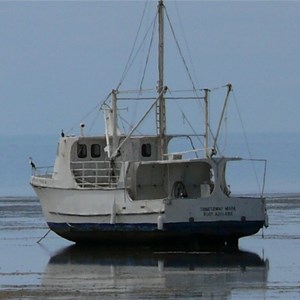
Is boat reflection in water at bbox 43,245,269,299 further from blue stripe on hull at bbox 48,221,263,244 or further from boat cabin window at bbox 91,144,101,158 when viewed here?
boat cabin window at bbox 91,144,101,158

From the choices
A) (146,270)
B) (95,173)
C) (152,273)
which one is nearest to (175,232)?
(95,173)

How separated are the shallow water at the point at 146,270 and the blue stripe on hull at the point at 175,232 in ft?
1.44

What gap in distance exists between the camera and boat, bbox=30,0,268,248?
48.8m

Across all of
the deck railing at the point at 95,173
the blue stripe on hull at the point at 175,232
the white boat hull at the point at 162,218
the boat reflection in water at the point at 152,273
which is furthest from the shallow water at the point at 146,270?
the deck railing at the point at 95,173

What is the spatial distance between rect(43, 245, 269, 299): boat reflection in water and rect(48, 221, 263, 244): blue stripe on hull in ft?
1.28

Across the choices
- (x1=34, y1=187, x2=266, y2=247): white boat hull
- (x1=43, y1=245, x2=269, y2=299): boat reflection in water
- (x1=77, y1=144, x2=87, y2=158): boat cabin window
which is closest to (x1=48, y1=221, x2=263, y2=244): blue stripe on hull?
(x1=34, y1=187, x2=266, y2=247): white boat hull

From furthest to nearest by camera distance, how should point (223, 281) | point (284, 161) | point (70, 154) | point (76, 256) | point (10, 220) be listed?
point (284, 161) < point (10, 220) < point (70, 154) < point (76, 256) < point (223, 281)

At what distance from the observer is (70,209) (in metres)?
51.1

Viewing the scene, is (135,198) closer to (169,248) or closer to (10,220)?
(169,248)

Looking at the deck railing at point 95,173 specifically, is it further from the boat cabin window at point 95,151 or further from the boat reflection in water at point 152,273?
the boat reflection in water at point 152,273

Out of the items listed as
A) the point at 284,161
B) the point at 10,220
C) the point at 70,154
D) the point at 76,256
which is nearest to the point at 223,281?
the point at 76,256

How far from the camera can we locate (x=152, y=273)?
42.1 m

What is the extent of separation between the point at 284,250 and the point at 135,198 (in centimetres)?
479

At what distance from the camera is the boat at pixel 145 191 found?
1921 inches
